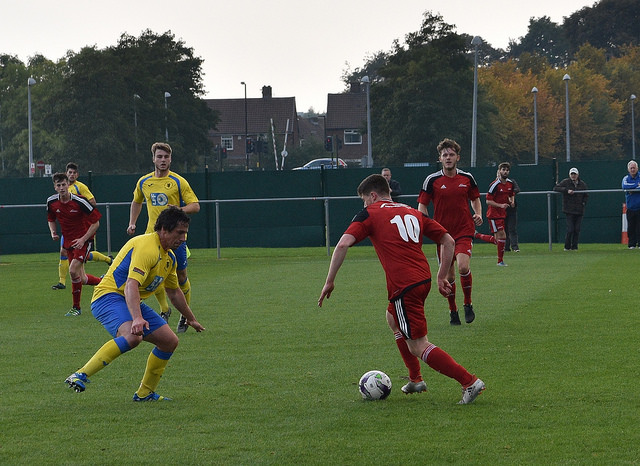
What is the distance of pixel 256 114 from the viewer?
116062 millimetres

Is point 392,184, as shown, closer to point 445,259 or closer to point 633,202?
point 633,202

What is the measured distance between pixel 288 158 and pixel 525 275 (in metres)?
60.9

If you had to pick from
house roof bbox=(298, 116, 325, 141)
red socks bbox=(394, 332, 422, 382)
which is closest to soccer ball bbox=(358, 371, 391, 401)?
red socks bbox=(394, 332, 422, 382)

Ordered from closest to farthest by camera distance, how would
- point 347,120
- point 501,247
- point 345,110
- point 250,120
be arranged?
point 501,247 < point 250,120 < point 347,120 < point 345,110

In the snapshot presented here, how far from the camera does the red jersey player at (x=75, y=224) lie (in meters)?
14.2

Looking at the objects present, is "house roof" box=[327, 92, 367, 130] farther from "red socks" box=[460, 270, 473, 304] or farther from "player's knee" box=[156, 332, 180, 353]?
"player's knee" box=[156, 332, 180, 353]

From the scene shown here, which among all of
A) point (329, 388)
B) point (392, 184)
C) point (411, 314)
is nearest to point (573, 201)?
point (392, 184)

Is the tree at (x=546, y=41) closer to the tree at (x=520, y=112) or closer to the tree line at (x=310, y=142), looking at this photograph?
the tree line at (x=310, y=142)

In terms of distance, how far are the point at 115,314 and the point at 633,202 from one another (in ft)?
61.4

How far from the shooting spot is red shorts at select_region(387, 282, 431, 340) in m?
7.41

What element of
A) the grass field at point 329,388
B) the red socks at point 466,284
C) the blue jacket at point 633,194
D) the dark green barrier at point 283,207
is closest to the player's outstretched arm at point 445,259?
the grass field at point 329,388

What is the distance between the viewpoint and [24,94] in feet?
247

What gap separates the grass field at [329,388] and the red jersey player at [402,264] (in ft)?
1.20

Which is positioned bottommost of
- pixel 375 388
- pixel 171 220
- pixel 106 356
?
pixel 375 388
